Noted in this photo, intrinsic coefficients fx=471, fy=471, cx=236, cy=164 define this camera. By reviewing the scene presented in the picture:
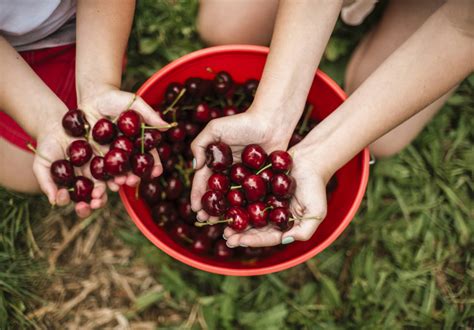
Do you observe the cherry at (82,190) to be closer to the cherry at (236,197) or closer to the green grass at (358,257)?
the cherry at (236,197)

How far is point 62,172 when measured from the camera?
1.92 m

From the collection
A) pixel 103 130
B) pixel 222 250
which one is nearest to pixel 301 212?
pixel 222 250

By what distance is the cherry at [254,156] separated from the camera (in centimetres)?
205

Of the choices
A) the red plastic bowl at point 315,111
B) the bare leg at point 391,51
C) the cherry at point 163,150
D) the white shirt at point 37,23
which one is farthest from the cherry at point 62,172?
the bare leg at point 391,51

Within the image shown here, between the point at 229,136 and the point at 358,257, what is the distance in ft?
3.85

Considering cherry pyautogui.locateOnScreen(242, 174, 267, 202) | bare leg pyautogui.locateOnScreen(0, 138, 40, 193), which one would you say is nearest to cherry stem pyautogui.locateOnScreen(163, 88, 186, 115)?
cherry pyautogui.locateOnScreen(242, 174, 267, 202)

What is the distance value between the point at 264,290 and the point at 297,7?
4.97ft

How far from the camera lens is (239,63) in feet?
8.14

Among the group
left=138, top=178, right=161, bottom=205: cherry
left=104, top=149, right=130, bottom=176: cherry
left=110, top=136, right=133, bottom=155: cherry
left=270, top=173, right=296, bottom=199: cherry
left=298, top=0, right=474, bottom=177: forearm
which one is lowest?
left=138, top=178, right=161, bottom=205: cherry

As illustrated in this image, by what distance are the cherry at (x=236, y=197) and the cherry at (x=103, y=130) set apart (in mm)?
570

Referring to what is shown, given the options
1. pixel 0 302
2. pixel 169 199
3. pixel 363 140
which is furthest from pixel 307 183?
pixel 0 302

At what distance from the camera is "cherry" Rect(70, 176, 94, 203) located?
6.52 feet

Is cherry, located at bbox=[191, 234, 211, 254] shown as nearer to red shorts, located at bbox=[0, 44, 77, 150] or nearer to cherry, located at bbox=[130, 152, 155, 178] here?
cherry, located at bbox=[130, 152, 155, 178]

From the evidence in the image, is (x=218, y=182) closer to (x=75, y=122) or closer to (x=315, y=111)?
(x=75, y=122)
